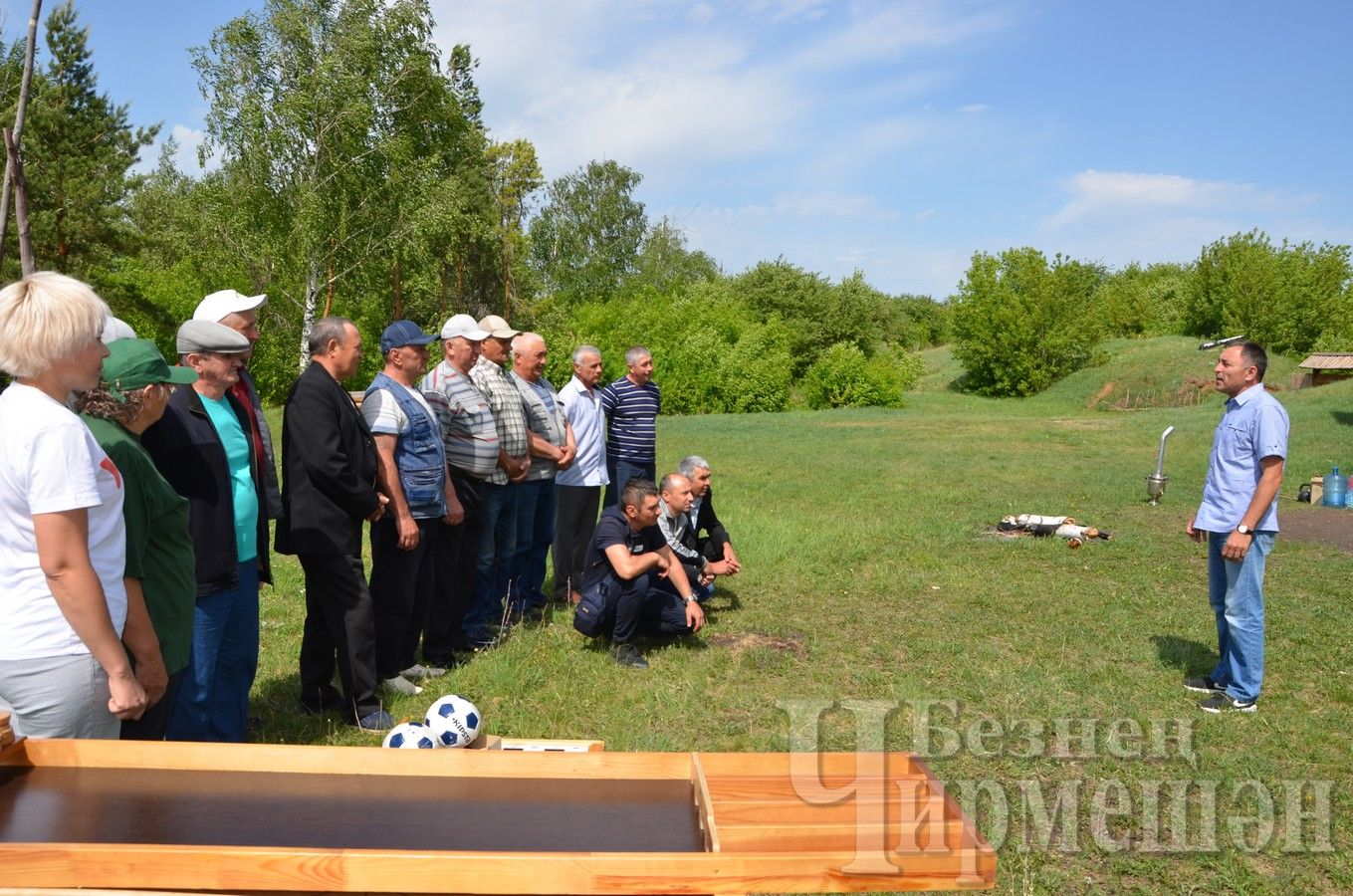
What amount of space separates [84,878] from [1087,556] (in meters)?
9.93

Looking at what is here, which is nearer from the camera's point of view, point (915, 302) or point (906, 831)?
point (906, 831)

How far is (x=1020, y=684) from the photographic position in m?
6.15

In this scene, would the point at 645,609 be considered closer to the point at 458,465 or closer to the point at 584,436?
the point at 458,465

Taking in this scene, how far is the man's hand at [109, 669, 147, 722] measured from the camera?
2.78 m

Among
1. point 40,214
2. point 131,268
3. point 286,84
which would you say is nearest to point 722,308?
point 286,84

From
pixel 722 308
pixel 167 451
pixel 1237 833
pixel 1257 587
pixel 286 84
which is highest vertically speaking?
pixel 286 84

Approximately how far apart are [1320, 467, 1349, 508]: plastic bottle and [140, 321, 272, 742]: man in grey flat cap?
14.8 m

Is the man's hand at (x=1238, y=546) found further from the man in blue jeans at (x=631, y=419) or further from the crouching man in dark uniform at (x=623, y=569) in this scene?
the man in blue jeans at (x=631, y=419)

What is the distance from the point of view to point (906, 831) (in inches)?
91.4

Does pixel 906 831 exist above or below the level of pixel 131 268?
below

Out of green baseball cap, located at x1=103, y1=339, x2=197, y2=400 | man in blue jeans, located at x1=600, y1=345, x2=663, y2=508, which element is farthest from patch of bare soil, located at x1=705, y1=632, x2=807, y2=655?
green baseball cap, located at x1=103, y1=339, x2=197, y2=400

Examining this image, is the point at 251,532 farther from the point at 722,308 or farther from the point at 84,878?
the point at 722,308

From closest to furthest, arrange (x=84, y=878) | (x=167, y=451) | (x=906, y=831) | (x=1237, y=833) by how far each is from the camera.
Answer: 1. (x=84, y=878)
2. (x=906, y=831)
3. (x=167, y=451)
4. (x=1237, y=833)

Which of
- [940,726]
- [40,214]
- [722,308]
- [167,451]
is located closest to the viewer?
[167,451]
